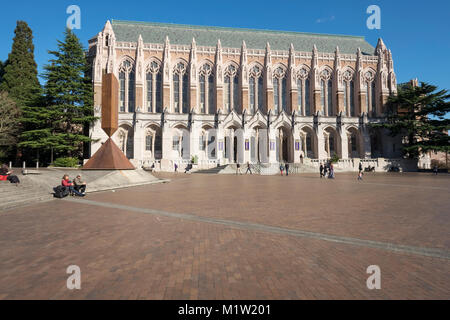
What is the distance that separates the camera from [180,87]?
118ft

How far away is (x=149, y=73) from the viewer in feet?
117

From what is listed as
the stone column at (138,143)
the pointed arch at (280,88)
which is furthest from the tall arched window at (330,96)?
the stone column at (138,143)

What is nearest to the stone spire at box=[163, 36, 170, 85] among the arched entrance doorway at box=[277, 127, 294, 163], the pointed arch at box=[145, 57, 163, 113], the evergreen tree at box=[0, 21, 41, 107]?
the pointed arch at box=[145, 57, 163, 113]

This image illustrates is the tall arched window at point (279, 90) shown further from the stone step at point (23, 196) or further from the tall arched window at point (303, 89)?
the stone step at point (23, 196)

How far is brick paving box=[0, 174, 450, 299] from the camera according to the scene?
2705mm

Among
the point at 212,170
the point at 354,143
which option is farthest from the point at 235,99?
the point at 354,143

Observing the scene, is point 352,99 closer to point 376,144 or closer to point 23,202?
point 376,144

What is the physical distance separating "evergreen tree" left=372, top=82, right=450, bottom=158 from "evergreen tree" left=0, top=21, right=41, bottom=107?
50.6 m

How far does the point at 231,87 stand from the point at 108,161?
2614cm

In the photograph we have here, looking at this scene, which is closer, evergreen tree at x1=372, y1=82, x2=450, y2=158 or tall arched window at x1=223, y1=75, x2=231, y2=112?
evergreen tree at x1=372, y1=82, x2=450, y2=158

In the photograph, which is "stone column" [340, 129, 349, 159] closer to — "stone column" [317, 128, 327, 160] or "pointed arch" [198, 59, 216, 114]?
"stone column" [317, 128, 327, 160]
